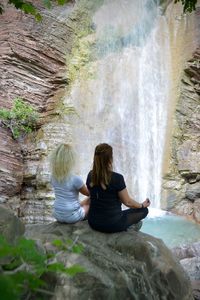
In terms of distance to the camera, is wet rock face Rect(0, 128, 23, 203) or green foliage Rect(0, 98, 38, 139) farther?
green foliage Rect(0, 98, 38, 139)

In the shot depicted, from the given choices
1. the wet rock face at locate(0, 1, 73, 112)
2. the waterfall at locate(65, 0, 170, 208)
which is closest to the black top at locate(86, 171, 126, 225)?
the waterfall at locate(65, 0, 170, 208)

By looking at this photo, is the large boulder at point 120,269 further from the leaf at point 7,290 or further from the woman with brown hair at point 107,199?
the leaf at point 7,290

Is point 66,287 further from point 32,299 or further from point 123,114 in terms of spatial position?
point 123,114

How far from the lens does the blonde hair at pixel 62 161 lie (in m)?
4.78

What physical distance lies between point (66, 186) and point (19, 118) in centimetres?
649

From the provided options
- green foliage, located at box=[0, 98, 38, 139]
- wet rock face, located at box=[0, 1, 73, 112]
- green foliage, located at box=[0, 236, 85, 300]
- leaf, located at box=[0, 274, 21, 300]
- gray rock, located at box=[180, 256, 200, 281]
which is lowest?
gray rock, located at box=[180, 256, 200, 281]

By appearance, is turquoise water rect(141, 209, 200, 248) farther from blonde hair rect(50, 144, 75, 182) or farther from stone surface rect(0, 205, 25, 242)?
stone surface rect(0, 205, 25, 242)

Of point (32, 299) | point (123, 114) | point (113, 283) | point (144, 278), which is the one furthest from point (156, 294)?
point (123, 114)

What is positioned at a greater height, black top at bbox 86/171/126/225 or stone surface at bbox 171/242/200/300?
black top at bbox 86/171/126/225

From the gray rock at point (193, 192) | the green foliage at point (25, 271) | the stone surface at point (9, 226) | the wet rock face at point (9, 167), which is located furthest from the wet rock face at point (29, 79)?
the green foliage at point (25, 271)

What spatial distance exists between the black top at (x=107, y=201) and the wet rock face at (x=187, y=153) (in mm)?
6735

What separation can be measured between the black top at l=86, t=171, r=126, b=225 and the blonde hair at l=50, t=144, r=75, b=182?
376mm

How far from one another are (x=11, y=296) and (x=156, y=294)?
3.29 m

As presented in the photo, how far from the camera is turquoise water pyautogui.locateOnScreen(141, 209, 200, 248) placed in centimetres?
892
